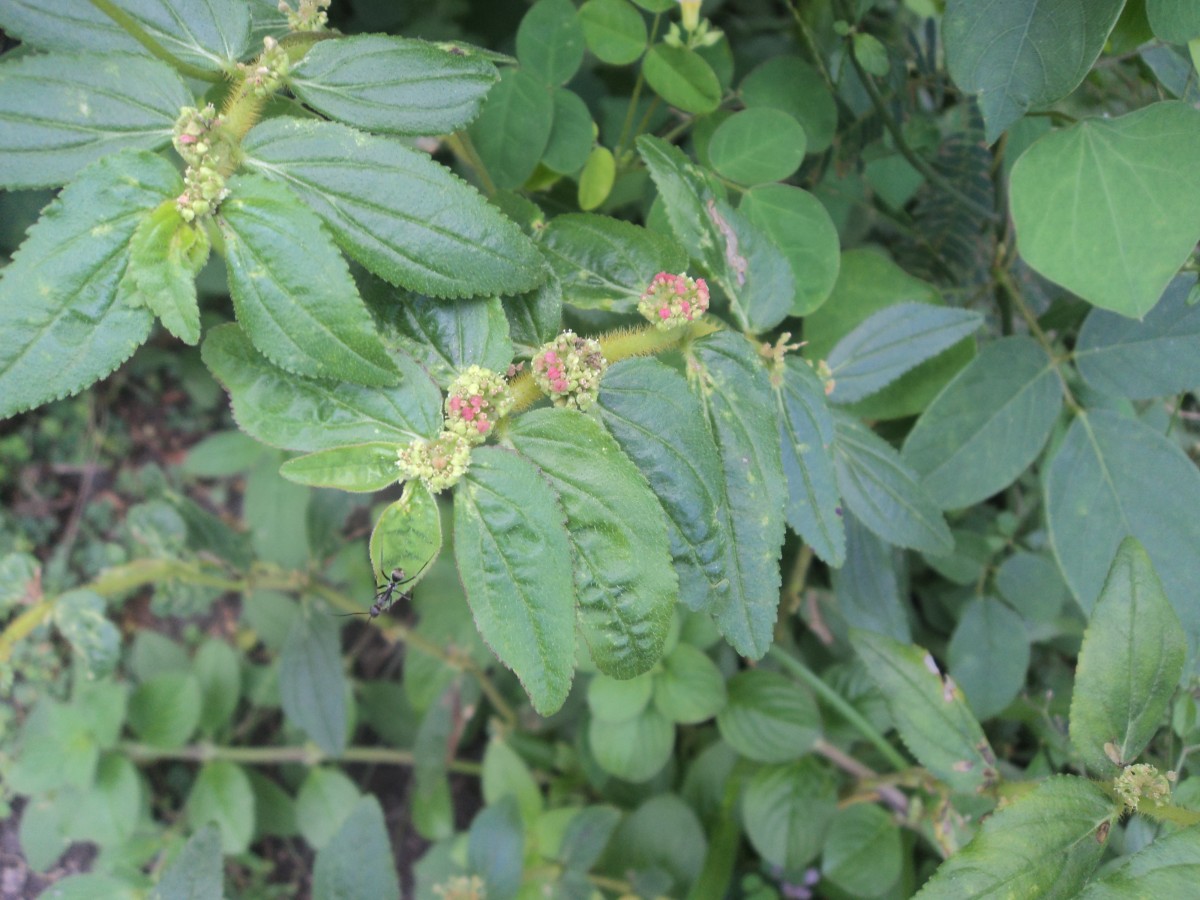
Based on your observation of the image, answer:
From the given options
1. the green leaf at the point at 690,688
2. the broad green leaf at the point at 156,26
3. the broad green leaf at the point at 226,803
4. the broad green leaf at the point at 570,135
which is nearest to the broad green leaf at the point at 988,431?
the green leaf at the point at 690,688

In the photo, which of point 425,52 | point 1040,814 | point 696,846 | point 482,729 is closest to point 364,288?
point 425,52

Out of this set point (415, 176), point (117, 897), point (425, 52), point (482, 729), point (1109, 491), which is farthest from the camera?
point (482, 729)

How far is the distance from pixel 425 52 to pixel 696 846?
177cm

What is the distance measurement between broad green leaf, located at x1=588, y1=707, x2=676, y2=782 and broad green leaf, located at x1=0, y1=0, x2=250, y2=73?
1480mm

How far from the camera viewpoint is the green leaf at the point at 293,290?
3.17 feet

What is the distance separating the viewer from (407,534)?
3.34ft

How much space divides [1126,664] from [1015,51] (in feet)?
3.11

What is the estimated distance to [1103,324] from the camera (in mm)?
1711

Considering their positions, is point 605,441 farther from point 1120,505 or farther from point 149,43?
point 1120,505

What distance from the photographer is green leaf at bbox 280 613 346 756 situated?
1.91 meters

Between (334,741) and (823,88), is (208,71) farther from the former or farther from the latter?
(334,741)

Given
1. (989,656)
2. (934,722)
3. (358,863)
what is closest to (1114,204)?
(934,722)

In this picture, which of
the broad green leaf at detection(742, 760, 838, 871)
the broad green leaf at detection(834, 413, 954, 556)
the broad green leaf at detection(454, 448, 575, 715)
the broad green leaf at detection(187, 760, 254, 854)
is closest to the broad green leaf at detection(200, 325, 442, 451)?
the broad green leaf at detection(454, 448, 575, 715)

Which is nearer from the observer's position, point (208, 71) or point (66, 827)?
point (208, 71)
